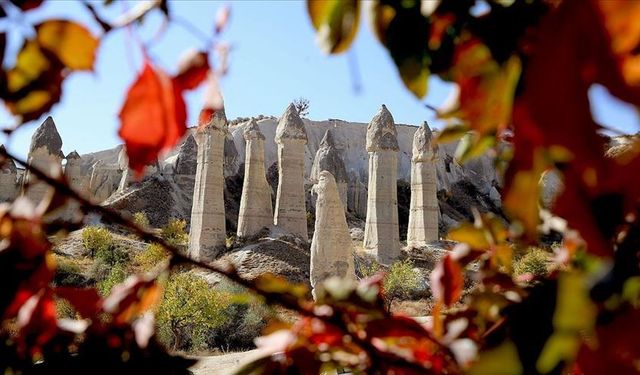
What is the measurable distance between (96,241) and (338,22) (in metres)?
19.2

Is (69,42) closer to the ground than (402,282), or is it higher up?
closer to the ground

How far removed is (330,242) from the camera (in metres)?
10.0

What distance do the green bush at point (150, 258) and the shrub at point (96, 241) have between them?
136 cm

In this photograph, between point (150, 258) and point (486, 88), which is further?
point (150, 258)

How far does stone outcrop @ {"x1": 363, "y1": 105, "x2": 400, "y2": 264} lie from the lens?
17.7 metres

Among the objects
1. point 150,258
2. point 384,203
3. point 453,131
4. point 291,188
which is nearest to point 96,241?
point 150,258

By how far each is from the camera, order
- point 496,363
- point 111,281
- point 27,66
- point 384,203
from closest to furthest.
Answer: point 496,363 → point 27,66 → point 111,281 → point 384,203

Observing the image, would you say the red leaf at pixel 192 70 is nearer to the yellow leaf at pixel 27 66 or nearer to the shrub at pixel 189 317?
the yellow leaf at pixel 27 66

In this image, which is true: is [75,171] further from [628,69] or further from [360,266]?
[628,69]

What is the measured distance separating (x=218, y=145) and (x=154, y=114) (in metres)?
16.5

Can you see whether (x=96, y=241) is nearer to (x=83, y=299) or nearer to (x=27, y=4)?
(x=83, y=299)

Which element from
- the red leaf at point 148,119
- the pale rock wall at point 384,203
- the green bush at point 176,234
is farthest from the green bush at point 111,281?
the red leaf at point 148,119

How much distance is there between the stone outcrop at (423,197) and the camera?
18.5 m

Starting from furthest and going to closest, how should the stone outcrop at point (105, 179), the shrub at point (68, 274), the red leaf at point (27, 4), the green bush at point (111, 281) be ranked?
1. the stone outcrop at point (105, 179)
2. the shrub at point (68, 274)
3. the green bush at point (111, 281)
4. the red leaf at point (27, 4)
